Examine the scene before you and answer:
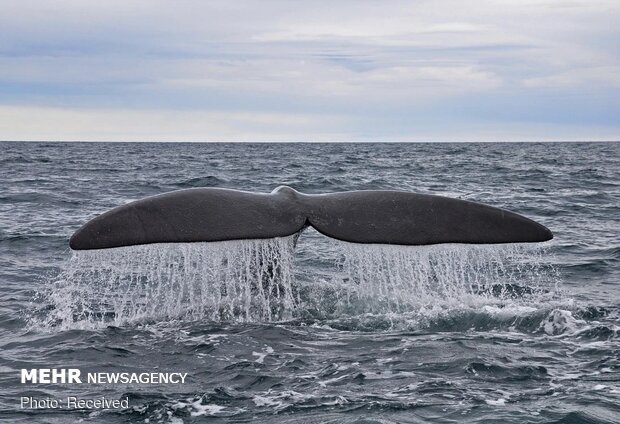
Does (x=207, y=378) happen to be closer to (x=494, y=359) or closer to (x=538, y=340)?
(x=494, y=359)

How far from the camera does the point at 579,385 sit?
19.1 feet

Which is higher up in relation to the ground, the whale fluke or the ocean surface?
the whale fluke

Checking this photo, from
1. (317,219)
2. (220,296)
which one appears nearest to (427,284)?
(220,296)

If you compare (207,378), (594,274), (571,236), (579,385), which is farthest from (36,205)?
(579,385)

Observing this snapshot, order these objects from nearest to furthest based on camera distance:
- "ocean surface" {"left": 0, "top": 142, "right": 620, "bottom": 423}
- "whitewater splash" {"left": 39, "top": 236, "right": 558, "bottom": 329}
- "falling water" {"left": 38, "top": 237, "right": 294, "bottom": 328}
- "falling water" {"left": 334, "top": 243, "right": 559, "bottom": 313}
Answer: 1. "ocean surface" {"left": 0, "top": 142, "right": 620, "bottom": 423}
2. "falling water" {"left": 334, "top": 243, "right": 559, "bottom": 313}
3. "whitewater splash" {"left": 39, "top": 236, "right": 558, "bottom": 329}
4. "falling water" {"left": 38, "top": 237, "right": 294, "bottom": 328}

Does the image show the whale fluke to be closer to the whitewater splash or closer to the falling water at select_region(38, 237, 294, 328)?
the whitewater splash

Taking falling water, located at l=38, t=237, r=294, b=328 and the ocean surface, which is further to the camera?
falling water, located at l=38, t=237, r=294, b=328

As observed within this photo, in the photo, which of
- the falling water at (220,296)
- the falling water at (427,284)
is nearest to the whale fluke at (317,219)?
the falling water at (427,284)

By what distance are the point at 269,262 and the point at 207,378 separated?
5.13 feet

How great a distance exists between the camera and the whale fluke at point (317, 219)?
5516 millimetres

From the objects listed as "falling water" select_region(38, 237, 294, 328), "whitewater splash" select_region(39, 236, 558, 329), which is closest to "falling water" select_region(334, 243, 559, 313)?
"whitewater splash" select_region(39, 236, 558, 329)

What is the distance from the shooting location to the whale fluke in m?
5.52

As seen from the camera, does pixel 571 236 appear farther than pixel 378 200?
Yes

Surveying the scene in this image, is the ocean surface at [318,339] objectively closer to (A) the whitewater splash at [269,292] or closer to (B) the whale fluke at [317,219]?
(A) the whitewater splash at [269,292]
